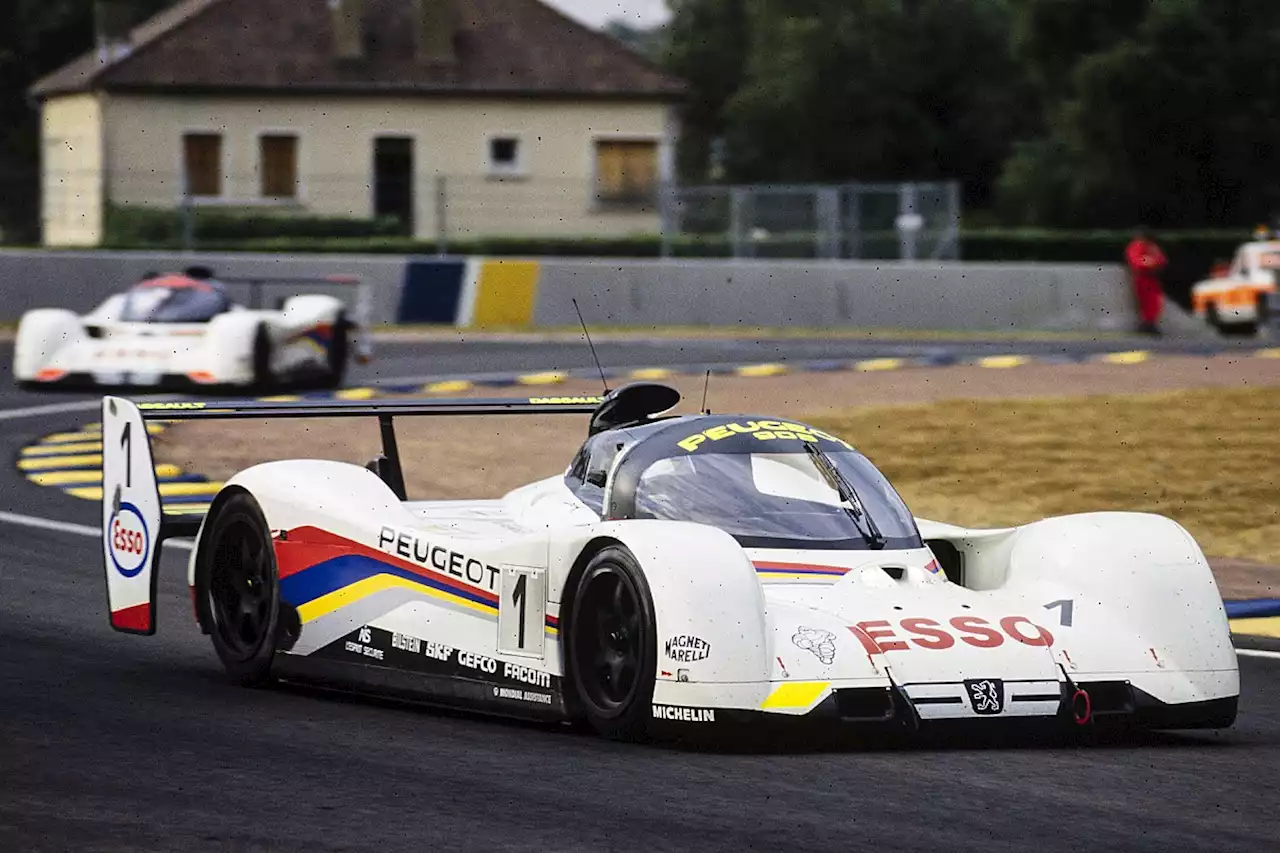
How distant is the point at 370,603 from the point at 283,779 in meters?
1.82

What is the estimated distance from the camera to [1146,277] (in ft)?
104

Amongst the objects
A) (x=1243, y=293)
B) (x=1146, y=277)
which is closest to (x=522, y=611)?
(x=1146, y=277)

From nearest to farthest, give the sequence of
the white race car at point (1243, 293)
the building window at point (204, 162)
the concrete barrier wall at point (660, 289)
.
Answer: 1. the concrete barrier wall at point (660, 289)
2. the white race car at point (1243, 293)
3. the building window at point (204, 162)

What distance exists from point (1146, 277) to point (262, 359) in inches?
566

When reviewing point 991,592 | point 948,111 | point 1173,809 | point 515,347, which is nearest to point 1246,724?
point 991,592

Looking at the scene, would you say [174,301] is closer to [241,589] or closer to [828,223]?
[241,589]

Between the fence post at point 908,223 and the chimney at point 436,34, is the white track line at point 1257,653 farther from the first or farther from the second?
the chimney at point 436,34

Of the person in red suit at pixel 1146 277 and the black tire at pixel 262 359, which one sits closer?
the black tire at pixel 262 359

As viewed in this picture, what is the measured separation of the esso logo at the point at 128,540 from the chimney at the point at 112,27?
132 ft

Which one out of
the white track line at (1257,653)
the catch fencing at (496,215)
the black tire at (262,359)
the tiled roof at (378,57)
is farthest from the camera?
the tiled roof at (378,57)

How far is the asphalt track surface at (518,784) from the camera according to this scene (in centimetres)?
566

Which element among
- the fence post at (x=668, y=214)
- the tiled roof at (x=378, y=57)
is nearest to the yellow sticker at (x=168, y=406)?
the fence post at (x=668, y=214)

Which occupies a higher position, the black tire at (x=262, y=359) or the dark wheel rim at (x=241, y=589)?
the black tire at (x=262, y=359)

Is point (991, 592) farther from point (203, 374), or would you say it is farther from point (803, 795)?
point (203, 374)
